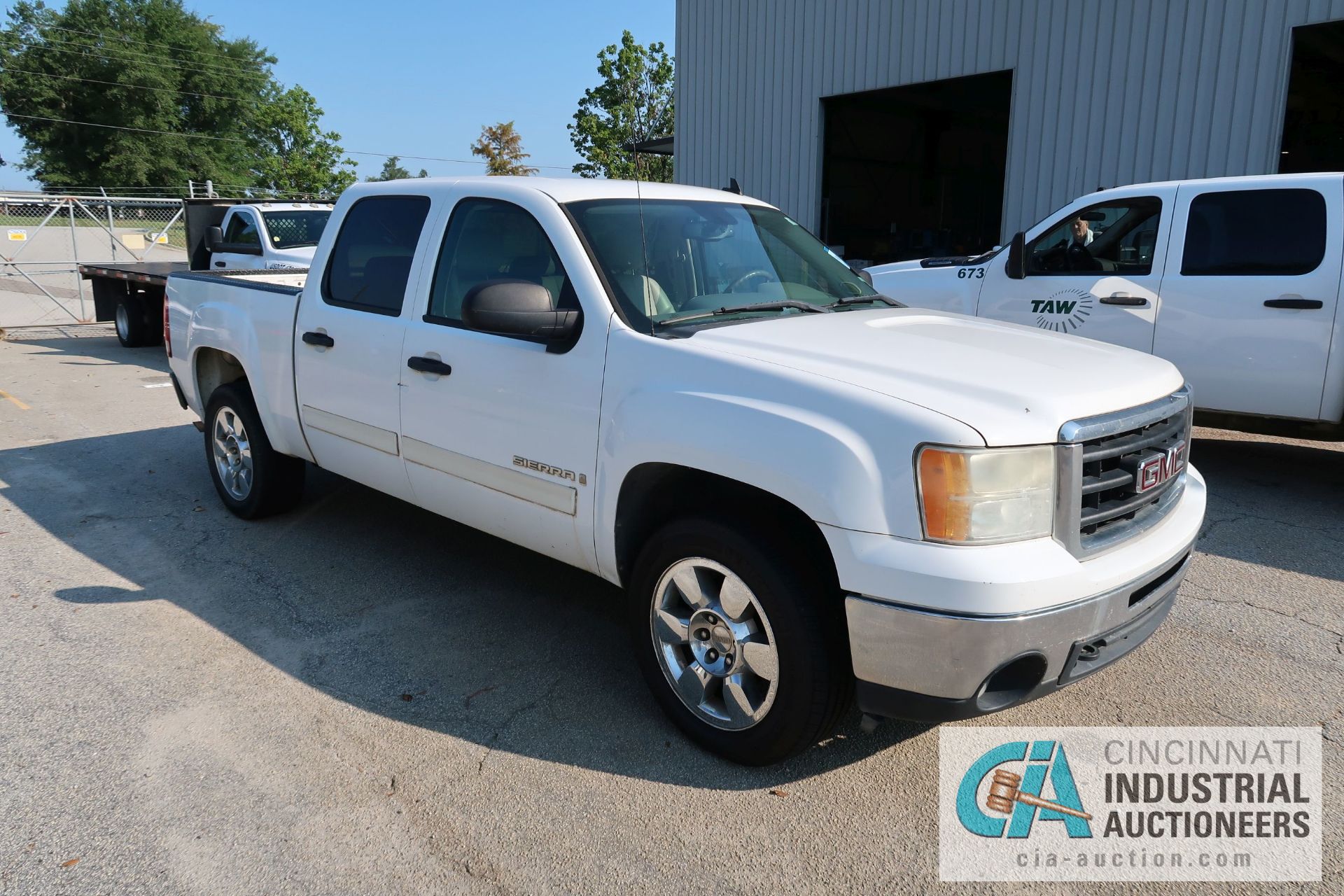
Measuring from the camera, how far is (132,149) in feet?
183

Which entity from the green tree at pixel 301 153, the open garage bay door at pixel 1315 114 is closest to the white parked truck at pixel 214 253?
the open garage bay door at pixel 1315 114

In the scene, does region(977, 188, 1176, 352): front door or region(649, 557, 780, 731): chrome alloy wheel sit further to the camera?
region(977, 188, 1176, 352): front door

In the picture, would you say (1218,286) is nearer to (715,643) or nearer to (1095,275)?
(1095,275)

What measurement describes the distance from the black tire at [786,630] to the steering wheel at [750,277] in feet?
3.77

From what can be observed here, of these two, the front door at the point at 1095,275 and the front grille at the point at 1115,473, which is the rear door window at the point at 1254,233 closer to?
the front door at the point at 1095,275

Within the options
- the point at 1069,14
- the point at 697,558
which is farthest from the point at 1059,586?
the point at 1069,14

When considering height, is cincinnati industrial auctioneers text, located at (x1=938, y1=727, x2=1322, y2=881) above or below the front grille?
below

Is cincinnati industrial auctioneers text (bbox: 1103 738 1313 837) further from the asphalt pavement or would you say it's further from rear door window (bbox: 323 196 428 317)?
rear door window (bbox: 323 196 428 317)

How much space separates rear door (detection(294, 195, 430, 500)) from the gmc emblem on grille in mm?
2956

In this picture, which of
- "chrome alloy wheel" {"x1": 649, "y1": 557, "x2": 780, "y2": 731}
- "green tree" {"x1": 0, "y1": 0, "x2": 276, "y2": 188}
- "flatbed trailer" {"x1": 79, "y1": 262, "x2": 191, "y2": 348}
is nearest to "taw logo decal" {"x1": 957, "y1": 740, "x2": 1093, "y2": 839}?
"chrome alloy wheel" {"x1": 649, "y1": 557, "x2": 780, "y2": 731}

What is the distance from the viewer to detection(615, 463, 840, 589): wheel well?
3.00m

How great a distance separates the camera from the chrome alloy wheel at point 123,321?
14.1 metres

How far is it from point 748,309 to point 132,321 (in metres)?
13.3

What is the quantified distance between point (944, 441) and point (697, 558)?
93 cm
